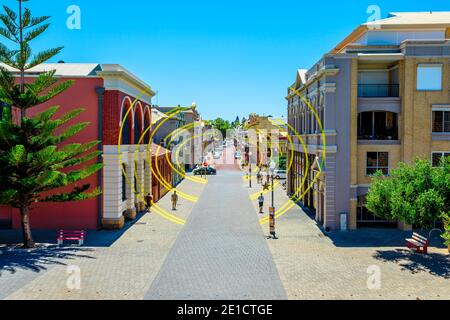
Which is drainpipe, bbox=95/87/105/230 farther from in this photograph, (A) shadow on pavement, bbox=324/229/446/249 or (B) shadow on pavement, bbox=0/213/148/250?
(A) shadow on pavement, bbox=324/229/446/249

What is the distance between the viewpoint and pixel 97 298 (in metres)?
16.0

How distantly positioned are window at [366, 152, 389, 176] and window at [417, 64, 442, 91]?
4847 millimetres

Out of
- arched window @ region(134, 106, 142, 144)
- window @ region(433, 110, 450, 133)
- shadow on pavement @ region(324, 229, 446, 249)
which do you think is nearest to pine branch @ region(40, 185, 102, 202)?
arched window @ region(134, 106, 142, 144)

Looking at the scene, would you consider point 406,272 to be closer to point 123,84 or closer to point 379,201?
point 379,201

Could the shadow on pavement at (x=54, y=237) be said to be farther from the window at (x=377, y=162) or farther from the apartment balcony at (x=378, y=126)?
the apartment balcony at (x=378, y=126)

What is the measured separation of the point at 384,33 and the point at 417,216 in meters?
16.4

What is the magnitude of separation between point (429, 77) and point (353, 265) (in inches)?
572

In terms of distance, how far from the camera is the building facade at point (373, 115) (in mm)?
27812

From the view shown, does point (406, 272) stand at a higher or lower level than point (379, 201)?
lower

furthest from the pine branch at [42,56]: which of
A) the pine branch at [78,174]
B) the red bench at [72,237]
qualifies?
the red bench at [72,237]

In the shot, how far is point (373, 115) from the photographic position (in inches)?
1161

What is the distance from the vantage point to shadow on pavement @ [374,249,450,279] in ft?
63.9

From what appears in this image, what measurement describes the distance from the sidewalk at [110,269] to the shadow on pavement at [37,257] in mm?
55
